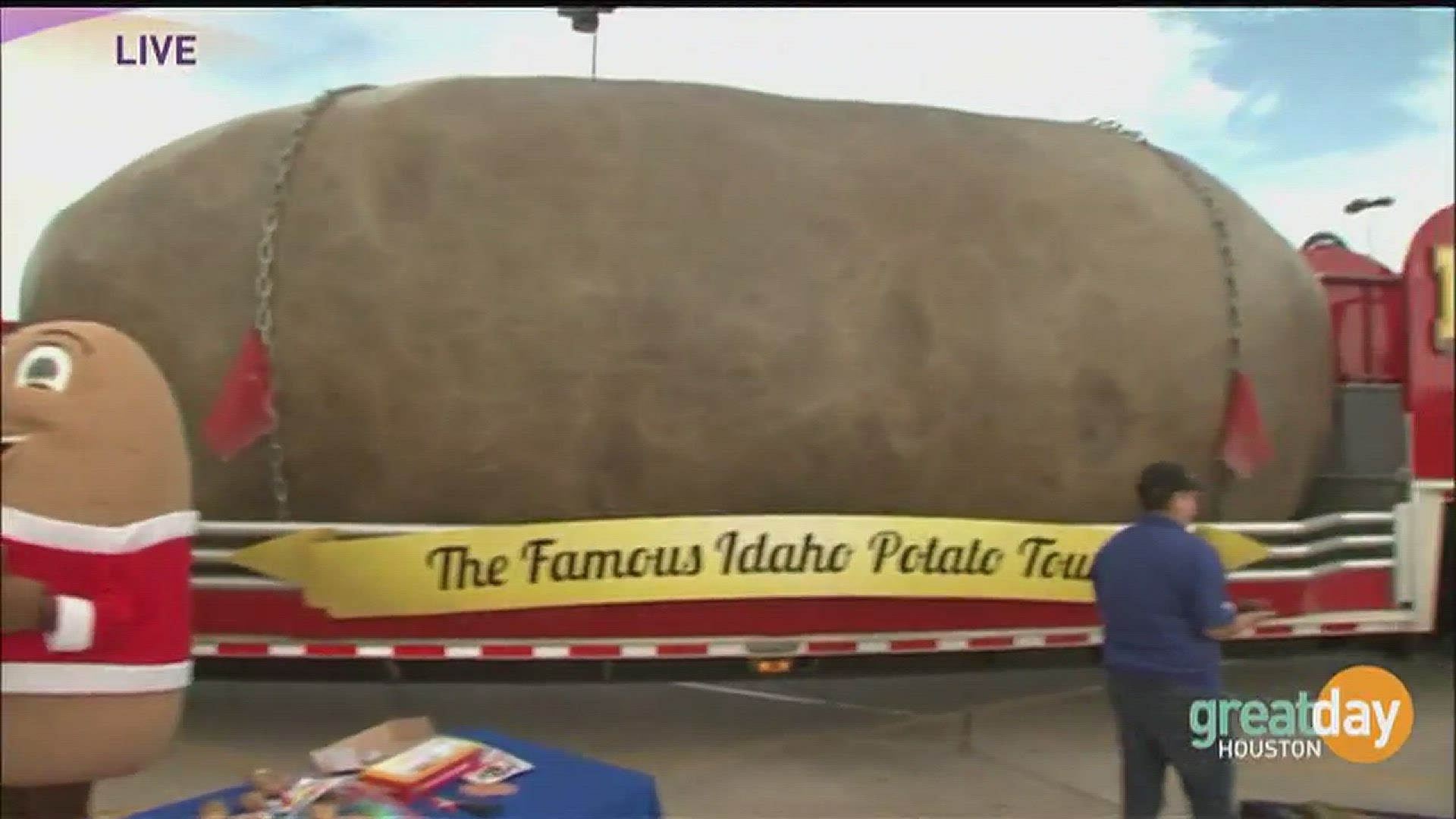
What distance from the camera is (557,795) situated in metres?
2.49

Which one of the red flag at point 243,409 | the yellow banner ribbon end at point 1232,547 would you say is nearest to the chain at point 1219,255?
the yellow banner ribbon end at point 1232,547

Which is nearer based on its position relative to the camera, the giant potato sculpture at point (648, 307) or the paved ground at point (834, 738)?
the paved ground at point (834, 738)

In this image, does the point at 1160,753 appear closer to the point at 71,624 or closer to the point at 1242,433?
the point at 1242,433

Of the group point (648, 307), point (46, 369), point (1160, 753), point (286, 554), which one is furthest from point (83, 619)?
point (1160, 753)

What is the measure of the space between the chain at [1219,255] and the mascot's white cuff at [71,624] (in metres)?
4.13

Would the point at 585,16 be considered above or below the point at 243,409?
above

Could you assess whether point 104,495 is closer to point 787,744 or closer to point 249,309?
point 249,309

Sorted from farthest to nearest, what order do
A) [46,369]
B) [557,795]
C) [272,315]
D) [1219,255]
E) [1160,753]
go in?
1. [1219,255]
2. [272,315]
3. [1160,753]
4. [557,795]
5. [46,369]

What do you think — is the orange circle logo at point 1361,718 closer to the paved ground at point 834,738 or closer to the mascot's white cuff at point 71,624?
the paved ground at point 834,738

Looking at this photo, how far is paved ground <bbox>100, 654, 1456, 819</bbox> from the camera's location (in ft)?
12.3

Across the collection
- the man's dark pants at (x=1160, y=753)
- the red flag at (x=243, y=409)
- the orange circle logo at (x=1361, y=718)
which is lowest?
the orange circle logo at (x=1361, y=718)

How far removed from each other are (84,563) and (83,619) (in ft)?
0.36

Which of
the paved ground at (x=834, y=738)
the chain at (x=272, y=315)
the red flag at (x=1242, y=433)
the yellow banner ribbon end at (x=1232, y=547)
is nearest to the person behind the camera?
the paved ground at (x=834, y=738)

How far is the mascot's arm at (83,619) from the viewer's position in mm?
2145
